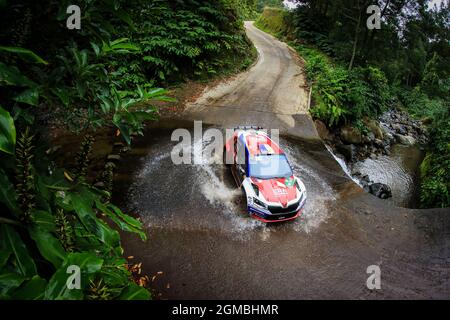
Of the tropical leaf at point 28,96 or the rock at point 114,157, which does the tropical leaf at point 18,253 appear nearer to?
the tropical leaf at point 28,96

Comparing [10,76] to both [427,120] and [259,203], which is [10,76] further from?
[427,120]

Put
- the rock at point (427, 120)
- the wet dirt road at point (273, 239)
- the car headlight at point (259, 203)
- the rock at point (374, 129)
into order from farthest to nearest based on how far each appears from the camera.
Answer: the rock at point (427, 120)
the rock at point (374, 129)
the car headlight at point (259, 203)
the wet dirt road at point (273, 239)

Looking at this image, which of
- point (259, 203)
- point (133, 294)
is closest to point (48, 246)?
point (133, 294)

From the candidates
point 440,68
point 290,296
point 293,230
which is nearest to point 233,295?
point 290,296

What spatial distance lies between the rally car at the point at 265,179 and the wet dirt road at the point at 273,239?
51 centimetres

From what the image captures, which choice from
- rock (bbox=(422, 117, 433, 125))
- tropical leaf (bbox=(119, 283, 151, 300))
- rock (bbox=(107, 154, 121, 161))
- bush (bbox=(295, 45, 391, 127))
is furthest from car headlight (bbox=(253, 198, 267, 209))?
rock (bbox=(422, 117, 433, 125))

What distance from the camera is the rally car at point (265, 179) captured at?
8.08 metres

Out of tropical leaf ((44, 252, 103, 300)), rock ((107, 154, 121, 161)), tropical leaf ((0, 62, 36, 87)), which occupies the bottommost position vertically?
rock ((107, 154, 121, 161))

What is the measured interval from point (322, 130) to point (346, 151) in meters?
1.71

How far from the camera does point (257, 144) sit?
31.3 ft

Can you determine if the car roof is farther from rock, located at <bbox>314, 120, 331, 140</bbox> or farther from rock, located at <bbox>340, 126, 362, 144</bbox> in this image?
rock, located at <bbox>340, 126, 362, 144</bbox>

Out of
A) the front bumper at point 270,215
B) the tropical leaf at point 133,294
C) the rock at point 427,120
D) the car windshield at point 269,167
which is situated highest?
the tropical leaf at point 133,294

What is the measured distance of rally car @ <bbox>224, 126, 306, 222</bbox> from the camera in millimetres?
8078

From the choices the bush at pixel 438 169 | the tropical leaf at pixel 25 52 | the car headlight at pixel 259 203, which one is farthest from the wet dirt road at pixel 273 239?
the tropical leaf at pixel 25 52
